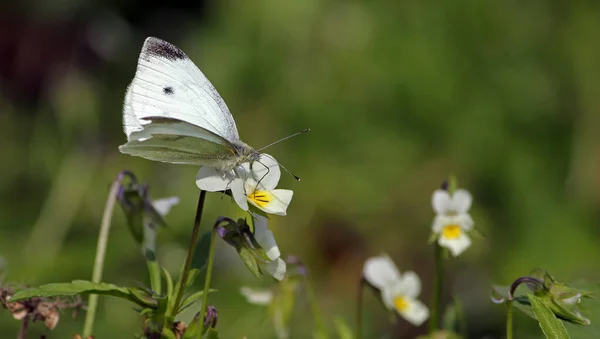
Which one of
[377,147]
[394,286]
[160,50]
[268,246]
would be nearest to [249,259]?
[268,246]

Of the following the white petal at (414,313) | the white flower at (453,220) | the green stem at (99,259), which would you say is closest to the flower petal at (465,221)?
the white flower at (453,220)

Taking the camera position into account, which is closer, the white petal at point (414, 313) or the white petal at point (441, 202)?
the white petal at point (441, 202)

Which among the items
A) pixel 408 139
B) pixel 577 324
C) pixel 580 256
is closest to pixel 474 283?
pixel 580 256

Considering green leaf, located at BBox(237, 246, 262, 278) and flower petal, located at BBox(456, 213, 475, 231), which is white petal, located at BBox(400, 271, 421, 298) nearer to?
flower petal, located at BBox(456, 213, 475, 231)

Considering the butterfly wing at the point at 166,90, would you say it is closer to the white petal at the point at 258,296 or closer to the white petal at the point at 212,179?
the white petal at the point at 212,179

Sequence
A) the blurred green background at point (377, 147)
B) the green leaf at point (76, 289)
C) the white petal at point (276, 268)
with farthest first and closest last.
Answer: the blurred green background at point (377, 147)
the white petal at point (276, 268)
the green leaf at point (76, 289)

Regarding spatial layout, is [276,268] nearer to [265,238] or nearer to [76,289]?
[265,238]

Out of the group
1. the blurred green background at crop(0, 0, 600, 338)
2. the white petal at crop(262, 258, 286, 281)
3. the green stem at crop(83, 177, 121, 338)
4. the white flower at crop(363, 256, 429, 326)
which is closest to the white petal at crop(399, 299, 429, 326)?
the white flower at crop(363, 256, 429, 326)
